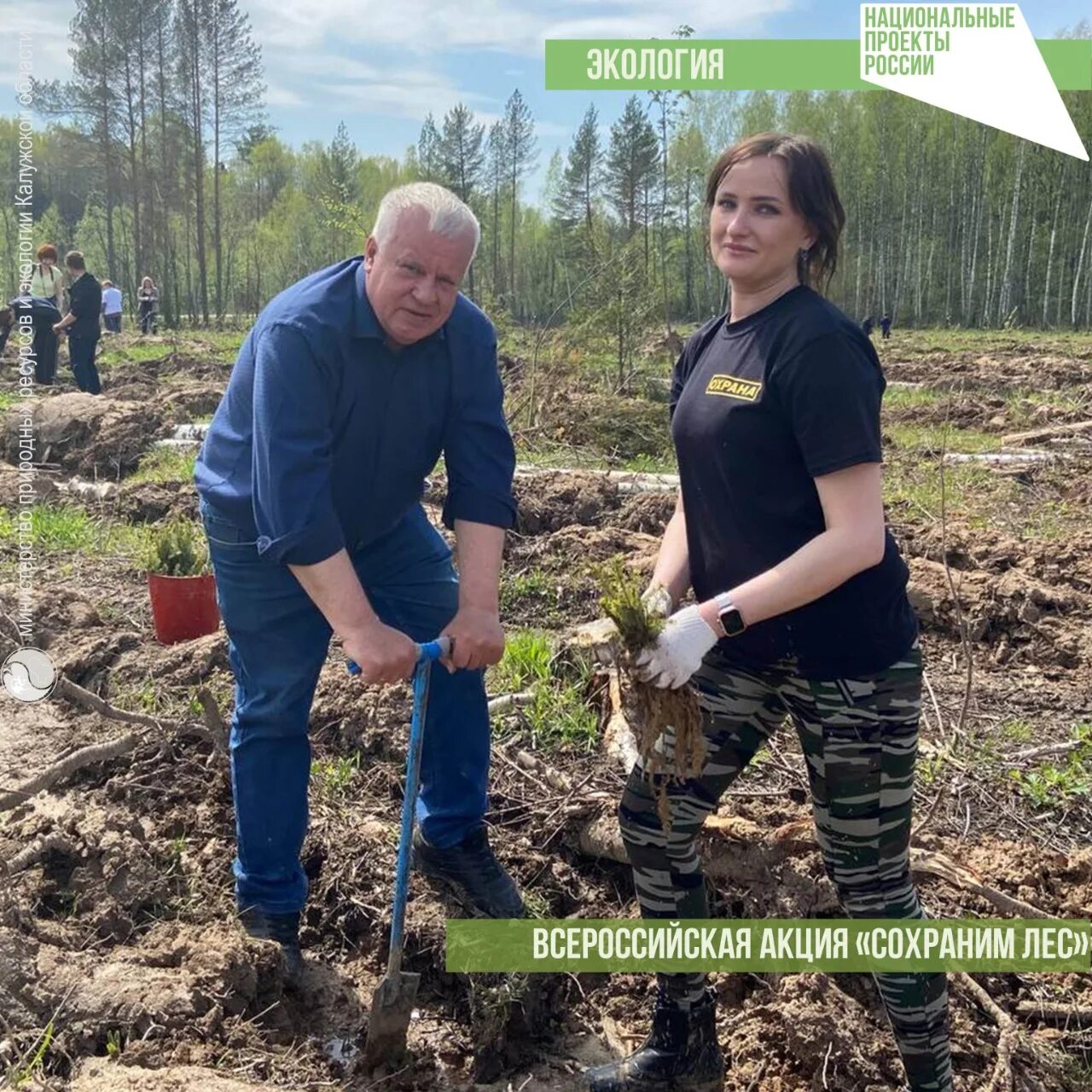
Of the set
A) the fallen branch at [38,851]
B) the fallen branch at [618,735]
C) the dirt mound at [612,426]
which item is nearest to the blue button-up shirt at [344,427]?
the fallen branch at [618,735]

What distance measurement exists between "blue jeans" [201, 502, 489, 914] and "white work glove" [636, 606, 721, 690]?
106cm

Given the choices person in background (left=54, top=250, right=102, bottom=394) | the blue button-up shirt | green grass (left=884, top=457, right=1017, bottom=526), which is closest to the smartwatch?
the blue button-up shirt

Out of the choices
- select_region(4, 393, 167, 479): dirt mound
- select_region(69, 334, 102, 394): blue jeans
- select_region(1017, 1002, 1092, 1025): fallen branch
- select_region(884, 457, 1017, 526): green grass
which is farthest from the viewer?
select_region(69, 334, 102, 394): blue jeans

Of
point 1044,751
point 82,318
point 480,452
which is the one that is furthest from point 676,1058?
point 82,318

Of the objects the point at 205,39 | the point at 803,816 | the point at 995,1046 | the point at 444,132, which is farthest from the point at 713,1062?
the point at 444,132

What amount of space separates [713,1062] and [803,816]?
3.10ft

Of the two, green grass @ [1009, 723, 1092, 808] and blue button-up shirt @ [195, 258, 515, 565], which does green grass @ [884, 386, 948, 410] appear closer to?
green grass @ [1009, 723, 1092, 808]

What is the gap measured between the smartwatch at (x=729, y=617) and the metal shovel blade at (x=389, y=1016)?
3.86 feet

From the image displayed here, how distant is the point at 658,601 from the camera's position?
2135 millimetres

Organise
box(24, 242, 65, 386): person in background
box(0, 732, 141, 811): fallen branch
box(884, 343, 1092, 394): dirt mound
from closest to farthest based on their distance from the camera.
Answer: box(0, 732, 141, 811): fallen branch
box(24, 242, 65, 386): person in background
box(884, 343, 1092, 394): dirt mound

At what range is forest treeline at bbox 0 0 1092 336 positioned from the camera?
32.5 metres

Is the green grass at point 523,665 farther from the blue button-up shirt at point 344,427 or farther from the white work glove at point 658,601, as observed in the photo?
the white work glove at point 658,601

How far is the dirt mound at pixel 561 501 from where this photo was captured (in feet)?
23.1

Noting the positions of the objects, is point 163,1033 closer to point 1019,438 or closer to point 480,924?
point 480,924
